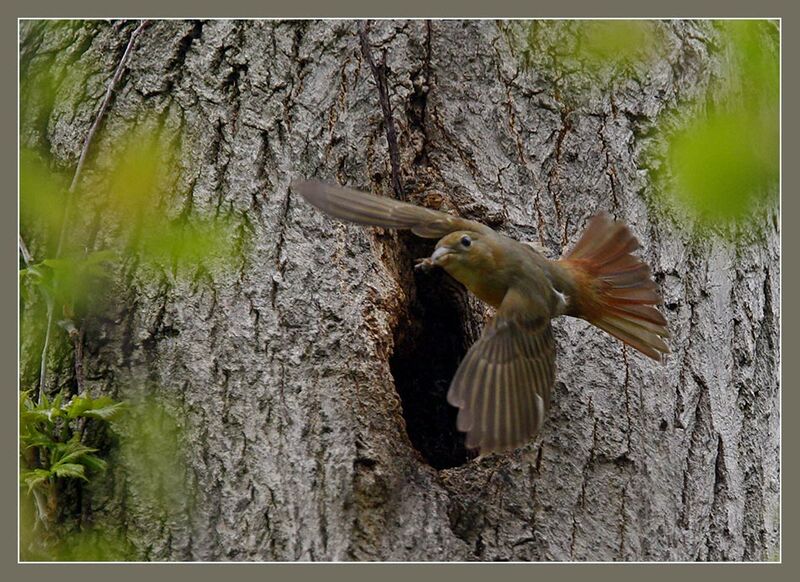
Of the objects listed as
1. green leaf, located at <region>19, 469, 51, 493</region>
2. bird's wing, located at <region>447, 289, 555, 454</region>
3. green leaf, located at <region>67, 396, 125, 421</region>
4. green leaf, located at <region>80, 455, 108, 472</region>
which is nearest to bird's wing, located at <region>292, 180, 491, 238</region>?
bird's wing, located at <region>447, 289, 555, 454</region>

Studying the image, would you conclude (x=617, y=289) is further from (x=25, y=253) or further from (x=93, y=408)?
(x=25, y=253)

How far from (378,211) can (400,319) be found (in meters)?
0.37

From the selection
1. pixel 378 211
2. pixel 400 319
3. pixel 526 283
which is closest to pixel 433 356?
pixel 400 319

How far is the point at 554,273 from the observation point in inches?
117

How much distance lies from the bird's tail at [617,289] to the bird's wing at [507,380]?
0.15 meters

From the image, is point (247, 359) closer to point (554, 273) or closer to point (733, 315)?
point (554, 273)

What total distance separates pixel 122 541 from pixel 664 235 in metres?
1.80

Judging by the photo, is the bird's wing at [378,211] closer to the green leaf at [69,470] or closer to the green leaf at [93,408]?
the green leaf at [93,408]

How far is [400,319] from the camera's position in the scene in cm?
306

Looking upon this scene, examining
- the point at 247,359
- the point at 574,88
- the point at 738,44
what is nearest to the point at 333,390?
the point at 247,359

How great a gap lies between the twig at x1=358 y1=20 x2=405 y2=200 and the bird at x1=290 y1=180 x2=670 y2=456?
126mm

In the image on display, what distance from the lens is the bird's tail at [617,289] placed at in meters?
2.91

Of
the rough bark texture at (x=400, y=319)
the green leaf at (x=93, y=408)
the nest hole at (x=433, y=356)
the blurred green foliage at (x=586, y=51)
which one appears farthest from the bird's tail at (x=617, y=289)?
the green leaf at (x=93, y=408)

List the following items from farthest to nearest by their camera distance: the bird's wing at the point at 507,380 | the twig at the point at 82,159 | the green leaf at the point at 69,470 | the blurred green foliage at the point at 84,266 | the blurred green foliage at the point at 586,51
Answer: the blurred green foliage at the point at 586,51 → the twig at the point at 82,159 → the blurred green foliage at the point at 84,266 → the green leaf at the point at 69,470 → the bird's wing at the point at 507,380
